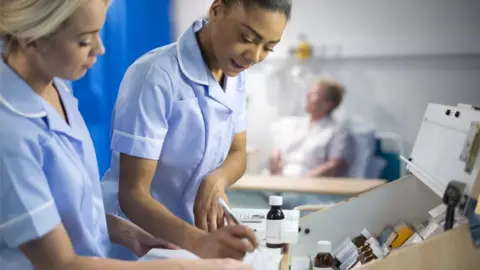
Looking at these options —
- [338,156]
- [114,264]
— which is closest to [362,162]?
[338,156]

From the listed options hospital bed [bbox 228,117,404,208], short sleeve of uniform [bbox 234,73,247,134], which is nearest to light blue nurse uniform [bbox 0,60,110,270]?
short sleeve of uniform [bbox 234,73,247,134]

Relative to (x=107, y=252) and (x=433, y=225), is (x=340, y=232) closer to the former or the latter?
(x=433, y=225)

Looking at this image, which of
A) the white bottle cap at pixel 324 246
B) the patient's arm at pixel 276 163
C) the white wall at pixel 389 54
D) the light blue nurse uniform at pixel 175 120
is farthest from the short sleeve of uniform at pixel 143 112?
the white wall at pixel 389 54

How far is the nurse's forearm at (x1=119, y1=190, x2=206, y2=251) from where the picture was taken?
3.91 feet

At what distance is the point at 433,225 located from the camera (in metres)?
1.55

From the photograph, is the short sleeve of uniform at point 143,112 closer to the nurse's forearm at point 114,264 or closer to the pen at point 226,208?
the pen at point 226,208

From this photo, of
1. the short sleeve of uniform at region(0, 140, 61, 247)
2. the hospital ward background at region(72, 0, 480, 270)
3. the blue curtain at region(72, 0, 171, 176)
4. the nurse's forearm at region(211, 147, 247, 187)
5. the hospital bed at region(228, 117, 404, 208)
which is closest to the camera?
the short sleeve of uniform at region(0, 140, 61, 247)

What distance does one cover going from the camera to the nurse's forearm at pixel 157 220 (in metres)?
1.19

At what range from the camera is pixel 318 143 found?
11.8 ft

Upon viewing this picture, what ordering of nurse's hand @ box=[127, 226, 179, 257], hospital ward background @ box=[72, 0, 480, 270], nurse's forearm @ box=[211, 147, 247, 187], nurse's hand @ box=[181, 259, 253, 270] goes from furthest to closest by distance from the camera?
hospital ward background @ box=[72, 0, 480, 270]
nurse's forearm @ box=[211, 147, 247, 187]
nurse's hand @ box=[127, 226, 179, 257]
nurse's hand @ box=[181, 259, 253, 270]

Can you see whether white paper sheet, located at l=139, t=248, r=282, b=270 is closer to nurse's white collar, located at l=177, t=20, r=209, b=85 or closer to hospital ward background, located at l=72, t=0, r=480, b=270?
nurse's white collar, located at l=177, t=20, r=209, b=85

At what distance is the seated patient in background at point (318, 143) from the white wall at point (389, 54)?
0.19 metres

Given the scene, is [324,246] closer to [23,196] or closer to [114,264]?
[114,264]

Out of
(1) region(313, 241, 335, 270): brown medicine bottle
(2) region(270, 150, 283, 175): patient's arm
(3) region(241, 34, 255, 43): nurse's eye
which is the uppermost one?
(3) region(241, 34, 255, 43): nurse's eye
